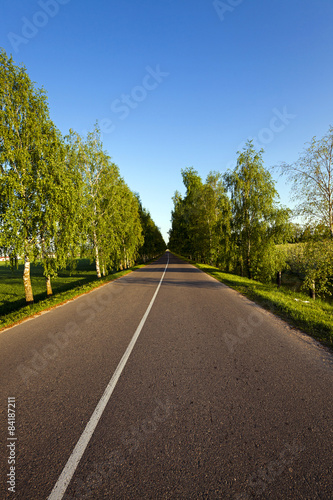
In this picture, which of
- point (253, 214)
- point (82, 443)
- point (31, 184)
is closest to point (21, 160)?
point (31, 184)

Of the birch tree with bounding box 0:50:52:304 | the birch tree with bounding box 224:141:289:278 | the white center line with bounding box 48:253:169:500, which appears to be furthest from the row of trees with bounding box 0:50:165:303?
the birch tree with bounding box 224:141:289:278

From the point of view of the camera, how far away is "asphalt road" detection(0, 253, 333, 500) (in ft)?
6.98

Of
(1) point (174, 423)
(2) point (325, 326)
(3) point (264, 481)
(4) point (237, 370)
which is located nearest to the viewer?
(3) point (264, 481)

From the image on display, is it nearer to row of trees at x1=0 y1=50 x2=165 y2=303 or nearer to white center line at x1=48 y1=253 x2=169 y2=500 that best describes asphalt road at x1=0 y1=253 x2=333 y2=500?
white center line at x1=48 y1=253 x2=169 y2=500

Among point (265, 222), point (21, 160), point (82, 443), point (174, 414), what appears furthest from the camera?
point (265, 222)

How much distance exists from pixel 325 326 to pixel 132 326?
5527mm

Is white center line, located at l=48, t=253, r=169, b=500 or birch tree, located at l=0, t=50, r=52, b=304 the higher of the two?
birch tree, located at l=0, t=50, r=52, b=304

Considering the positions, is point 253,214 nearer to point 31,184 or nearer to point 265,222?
point 265,222

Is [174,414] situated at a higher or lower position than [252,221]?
lower

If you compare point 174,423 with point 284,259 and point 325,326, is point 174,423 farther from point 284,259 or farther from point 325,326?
point 284,259

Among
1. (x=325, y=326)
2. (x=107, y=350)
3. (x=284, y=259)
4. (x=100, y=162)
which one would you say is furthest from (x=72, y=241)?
(x=284, y=259)

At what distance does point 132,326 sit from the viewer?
668 cm

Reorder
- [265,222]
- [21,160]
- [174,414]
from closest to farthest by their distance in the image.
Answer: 1. [174,414]
2. [21,160]
3. [265,222]

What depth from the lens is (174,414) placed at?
3020mm
